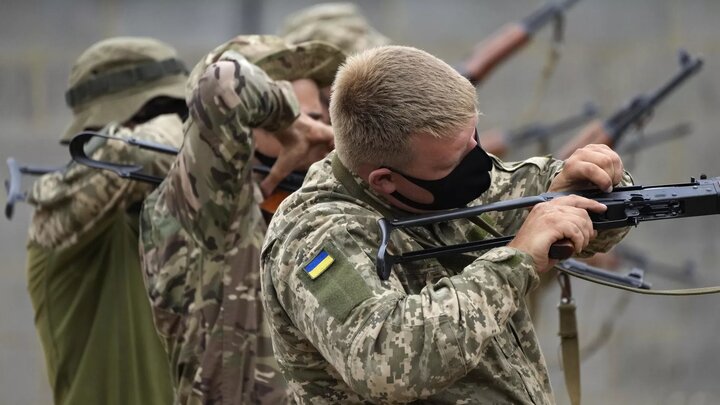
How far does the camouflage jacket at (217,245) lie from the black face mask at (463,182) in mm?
1085

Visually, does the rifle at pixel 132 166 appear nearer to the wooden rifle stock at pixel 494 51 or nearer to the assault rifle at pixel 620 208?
the assault rifle at pixel 620 208

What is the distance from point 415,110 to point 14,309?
6757 mm

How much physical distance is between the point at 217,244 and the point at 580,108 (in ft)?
18.9

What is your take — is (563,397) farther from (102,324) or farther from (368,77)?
(368,77)

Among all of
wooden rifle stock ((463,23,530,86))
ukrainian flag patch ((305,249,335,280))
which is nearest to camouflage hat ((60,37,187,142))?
ukrainian flag patch ((305,249,335,280))

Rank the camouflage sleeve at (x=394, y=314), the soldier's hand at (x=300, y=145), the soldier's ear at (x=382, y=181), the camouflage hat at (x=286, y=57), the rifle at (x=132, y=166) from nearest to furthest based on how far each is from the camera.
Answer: the camouflage sleeve at (x=394, y=314) < the soldier's ear at (x=382, y=181) < the soldier's hand at (x=300, y=145) < the rifle at (x=132, y=166) < the camouflage hat at (x=286, y=57)

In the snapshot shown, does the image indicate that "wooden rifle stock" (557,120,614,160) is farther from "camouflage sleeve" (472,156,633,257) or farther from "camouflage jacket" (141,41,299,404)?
"camouflage sleeve" (472,156,633,257)

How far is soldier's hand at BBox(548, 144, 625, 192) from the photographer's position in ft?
9.84

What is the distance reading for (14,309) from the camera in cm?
913

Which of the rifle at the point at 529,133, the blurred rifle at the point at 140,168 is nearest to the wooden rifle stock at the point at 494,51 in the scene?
the rifle at the point at 529,133

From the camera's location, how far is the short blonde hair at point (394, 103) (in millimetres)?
2863

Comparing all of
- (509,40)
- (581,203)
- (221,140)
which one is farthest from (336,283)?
(509,40)

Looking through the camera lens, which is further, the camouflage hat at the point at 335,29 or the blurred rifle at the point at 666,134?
the blurred rifle at the point at 666,134

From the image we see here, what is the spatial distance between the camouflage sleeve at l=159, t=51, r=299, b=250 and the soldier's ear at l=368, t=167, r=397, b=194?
1049mm
